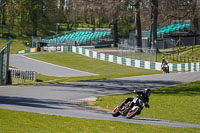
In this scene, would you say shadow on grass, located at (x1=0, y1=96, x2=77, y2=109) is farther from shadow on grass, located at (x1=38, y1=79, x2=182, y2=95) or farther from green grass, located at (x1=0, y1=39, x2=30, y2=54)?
green grass, located at (x1=0, y1=39, x2=30, y2=54)

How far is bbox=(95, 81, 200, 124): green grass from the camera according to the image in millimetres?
18391

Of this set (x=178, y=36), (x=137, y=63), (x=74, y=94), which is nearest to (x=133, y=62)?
(x=137, y=63)

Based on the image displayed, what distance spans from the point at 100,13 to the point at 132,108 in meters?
49.1

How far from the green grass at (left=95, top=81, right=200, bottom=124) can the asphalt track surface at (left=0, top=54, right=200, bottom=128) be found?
132 centimetres

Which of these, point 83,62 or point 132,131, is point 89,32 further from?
point 132,131

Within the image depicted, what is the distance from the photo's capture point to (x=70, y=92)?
25953mm

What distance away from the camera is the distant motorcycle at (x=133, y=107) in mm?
15117

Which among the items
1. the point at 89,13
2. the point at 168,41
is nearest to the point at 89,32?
the point at 89,13

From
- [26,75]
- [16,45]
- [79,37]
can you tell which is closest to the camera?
[26,75]

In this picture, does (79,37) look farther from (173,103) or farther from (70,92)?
(173,103)

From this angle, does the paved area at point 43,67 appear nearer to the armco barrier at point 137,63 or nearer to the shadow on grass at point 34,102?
the armco barrier at point 137,63

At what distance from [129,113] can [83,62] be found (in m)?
35.8

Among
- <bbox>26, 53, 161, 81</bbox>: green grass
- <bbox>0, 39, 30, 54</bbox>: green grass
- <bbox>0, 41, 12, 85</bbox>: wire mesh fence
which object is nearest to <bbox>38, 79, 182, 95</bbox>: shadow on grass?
<bbox>0, 41, 12, 85</bbox>: wire mesh fence

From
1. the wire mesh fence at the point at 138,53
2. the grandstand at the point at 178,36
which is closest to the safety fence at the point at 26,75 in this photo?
the wire mesh fence at the point at 138,53
